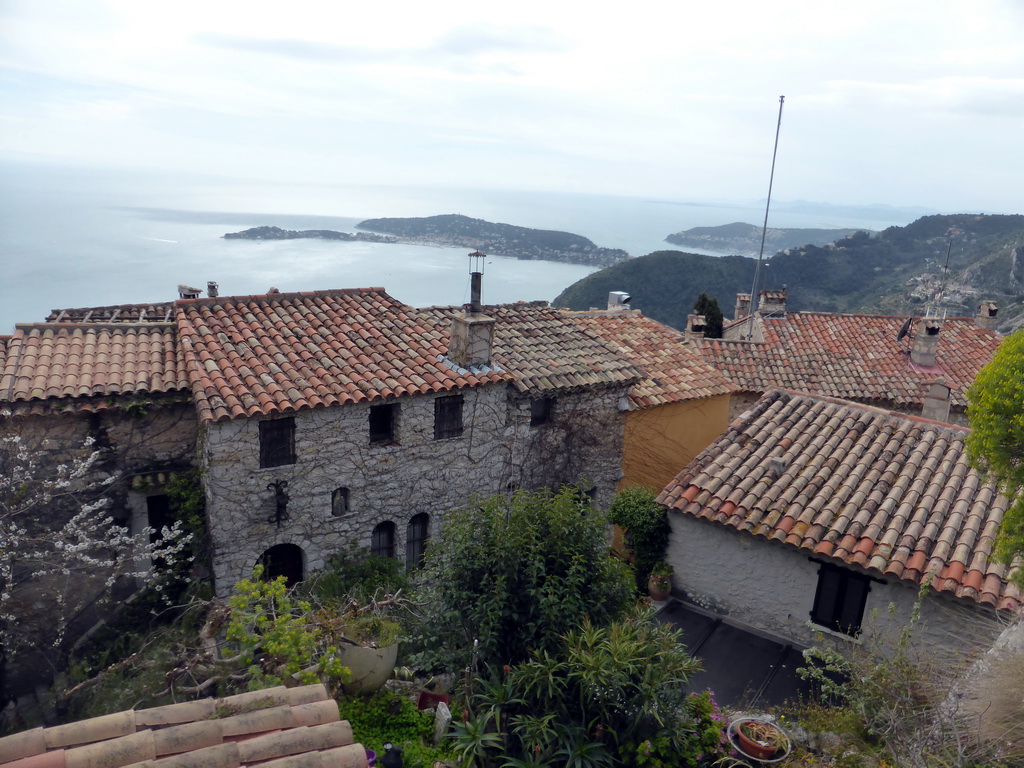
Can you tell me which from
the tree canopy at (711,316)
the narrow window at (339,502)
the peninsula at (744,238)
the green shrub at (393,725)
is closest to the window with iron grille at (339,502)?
the narrow window at (339,502)

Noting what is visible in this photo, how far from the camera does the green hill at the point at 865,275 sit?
44.9m

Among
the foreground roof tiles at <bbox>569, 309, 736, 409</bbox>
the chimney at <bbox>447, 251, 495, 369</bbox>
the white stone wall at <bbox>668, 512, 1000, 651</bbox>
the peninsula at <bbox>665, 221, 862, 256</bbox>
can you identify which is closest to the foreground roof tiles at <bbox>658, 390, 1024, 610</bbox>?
the white stone wall at <bbox>668, 512, 1000, 651</bbox>

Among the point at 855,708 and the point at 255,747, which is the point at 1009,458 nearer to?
the point at 855,708

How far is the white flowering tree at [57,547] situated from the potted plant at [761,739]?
784 cm

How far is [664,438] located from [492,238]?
1698 inches

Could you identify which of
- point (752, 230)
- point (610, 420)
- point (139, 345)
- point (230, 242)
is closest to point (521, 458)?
point (610, 420)

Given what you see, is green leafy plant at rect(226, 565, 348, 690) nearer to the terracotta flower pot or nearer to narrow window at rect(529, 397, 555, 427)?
the terracotta flower pot

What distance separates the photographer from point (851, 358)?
22234mm

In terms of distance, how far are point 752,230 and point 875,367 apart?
295ft

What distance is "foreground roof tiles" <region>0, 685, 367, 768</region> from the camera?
4.21 m

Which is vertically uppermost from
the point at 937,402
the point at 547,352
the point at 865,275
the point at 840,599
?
the point at 865,275

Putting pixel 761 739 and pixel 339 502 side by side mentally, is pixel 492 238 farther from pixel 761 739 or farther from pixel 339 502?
pixel 761 739

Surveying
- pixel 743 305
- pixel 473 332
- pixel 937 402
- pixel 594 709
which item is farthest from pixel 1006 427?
pixel 743 305

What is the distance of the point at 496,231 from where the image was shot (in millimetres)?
59938
